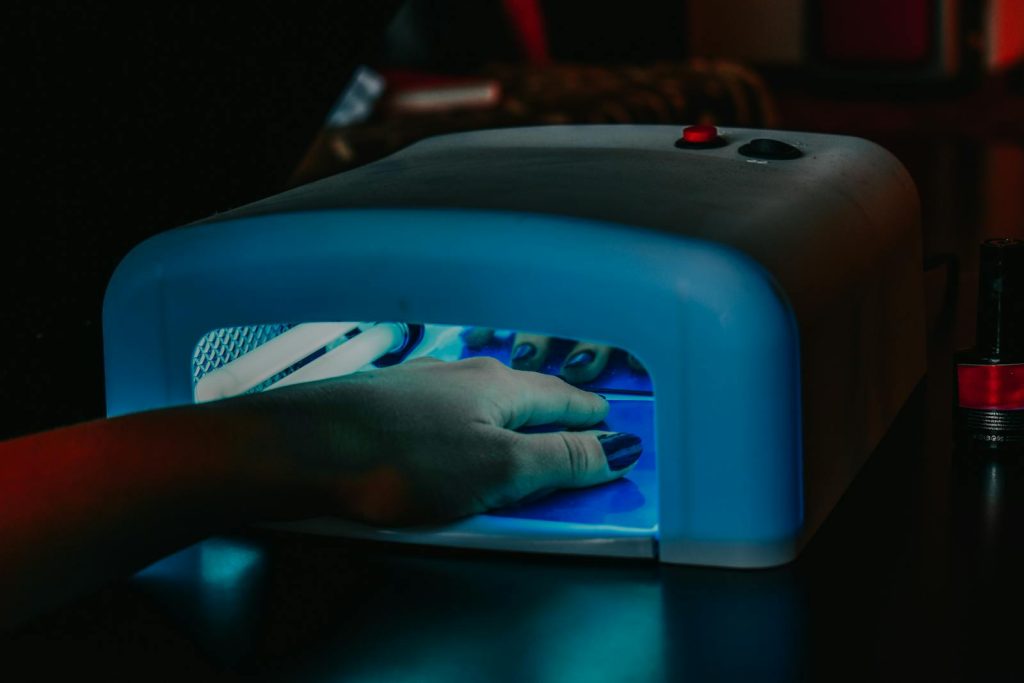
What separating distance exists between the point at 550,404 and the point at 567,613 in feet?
0.59

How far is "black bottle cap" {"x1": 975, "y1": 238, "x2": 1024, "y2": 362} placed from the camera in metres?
0.81

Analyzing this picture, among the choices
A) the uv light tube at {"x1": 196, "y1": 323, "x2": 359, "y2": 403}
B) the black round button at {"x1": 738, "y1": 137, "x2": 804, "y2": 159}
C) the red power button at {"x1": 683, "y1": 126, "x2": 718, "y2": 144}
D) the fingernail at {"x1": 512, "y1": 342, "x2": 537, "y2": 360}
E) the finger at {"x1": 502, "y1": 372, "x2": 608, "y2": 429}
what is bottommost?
the fingernail at {"x1": 512, "y1": 342, "x2": 537, "y2": 360}

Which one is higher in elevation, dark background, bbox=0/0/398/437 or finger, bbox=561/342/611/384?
dark background, bbox=0/0/398/437

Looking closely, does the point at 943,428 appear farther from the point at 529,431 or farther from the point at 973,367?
the point at 529,431

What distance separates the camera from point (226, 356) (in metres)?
0.84

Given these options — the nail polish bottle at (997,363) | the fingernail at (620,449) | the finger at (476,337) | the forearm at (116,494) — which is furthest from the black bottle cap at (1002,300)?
the forearm at (116,494)

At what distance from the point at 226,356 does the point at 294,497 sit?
0.17 m

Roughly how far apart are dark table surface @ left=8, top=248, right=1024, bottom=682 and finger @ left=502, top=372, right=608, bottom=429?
0.11m

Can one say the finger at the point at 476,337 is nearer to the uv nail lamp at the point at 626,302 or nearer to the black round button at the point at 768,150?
the uv nail lamp at the point at 626,302

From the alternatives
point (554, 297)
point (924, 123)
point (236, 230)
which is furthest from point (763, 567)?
point (924, 123)

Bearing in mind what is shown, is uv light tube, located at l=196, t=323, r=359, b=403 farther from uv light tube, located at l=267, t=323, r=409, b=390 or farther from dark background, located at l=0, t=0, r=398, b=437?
dark background, located at l=0, t=0, r=398, b=437

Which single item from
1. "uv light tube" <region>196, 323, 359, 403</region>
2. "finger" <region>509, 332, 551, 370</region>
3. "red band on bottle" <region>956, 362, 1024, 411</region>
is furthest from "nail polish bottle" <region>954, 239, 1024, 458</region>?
"uv light tube" <region>196, 323, 359, 403</region>

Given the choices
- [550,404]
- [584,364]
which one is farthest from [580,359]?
[550,404]

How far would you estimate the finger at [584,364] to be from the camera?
0.89m
